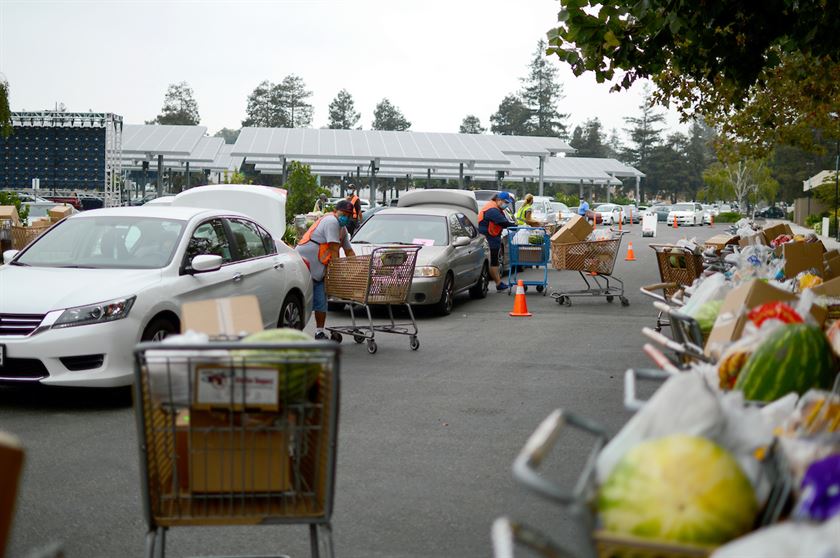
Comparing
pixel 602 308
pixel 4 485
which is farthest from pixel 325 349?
pixel 602 308

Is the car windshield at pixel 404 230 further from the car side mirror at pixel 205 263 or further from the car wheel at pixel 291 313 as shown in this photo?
the car side mirror at pixel 205 263

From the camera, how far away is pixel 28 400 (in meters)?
9.12

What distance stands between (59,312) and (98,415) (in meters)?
0.89

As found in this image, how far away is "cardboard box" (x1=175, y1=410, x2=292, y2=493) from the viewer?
387 cm

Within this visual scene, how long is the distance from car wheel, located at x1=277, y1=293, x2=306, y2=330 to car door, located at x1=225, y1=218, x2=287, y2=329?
207 millimetres

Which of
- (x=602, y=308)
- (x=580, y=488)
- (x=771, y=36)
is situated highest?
(x=771, y=36)

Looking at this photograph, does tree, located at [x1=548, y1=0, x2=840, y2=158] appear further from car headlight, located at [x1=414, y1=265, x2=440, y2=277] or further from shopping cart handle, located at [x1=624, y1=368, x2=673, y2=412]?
shopping cart handle, located at [x1=624, y1=368, x2=673, y2=412]

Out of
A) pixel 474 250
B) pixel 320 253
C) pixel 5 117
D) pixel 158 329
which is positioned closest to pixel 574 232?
pixel 474 250

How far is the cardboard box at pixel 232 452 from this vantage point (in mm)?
3865

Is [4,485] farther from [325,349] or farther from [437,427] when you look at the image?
[437,427]

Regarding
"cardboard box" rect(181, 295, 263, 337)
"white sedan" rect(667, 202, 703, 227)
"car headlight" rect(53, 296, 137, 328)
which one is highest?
"cardboard box" rect(181, 295, 263, 337)

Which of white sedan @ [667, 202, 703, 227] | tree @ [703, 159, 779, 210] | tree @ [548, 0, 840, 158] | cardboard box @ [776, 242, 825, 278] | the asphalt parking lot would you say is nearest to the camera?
the asphalt parking lot

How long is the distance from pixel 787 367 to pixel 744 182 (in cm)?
9932

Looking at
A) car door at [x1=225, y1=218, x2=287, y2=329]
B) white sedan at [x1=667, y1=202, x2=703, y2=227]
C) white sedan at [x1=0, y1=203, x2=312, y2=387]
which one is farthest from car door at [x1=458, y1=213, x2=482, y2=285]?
white sedan at [x1=667, y1=202, x2=703, y2=227]
